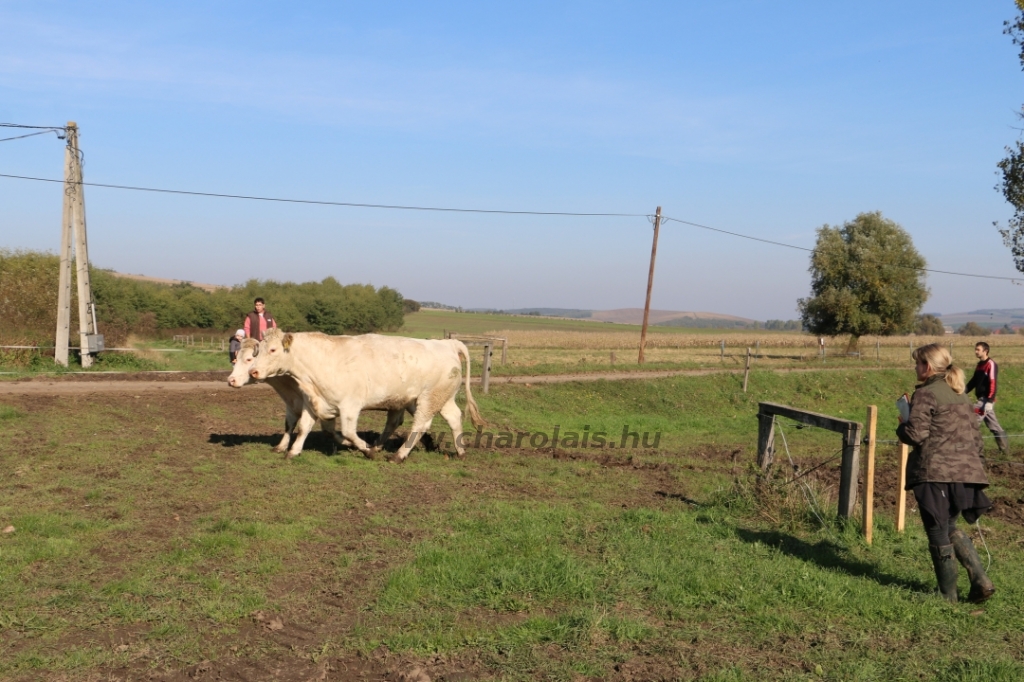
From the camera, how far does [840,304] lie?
4947 cm

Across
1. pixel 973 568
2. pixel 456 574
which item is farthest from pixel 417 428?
pixel 973 568

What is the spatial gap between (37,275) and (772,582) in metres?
27.8

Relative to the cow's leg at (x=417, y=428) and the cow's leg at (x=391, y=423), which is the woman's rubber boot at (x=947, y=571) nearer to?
the cow's leg at (x=417, y=428)

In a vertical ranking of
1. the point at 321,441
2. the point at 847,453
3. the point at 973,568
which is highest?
the point at 847,453

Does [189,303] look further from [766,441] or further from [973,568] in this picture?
[973,568]

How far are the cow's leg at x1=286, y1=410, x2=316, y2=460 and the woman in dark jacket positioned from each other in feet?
25.7

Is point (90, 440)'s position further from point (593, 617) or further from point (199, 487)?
point (593, 617)

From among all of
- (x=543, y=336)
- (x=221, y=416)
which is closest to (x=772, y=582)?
(x=221, y=416)

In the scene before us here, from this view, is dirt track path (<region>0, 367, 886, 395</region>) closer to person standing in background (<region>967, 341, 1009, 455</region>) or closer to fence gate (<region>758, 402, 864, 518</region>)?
person standing in background (<region>967, 341, 1009, 455</region>)

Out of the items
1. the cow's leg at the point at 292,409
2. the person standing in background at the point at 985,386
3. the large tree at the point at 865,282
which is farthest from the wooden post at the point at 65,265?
the large tree at the point at 865,282

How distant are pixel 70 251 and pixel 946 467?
23.5 m

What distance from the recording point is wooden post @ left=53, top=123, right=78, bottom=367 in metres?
23.1

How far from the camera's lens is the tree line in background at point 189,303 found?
26.8 metres

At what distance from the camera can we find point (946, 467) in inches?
244
